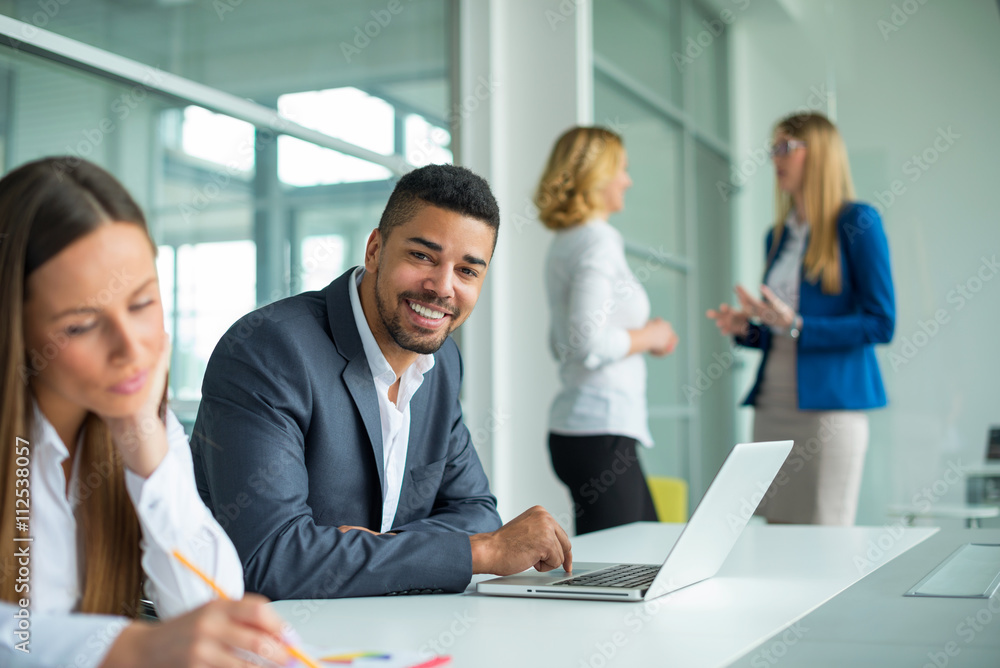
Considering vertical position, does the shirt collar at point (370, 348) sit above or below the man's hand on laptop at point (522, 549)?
above

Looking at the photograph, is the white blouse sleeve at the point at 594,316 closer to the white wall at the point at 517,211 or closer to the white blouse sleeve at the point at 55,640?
the white wall at the point at 517,211

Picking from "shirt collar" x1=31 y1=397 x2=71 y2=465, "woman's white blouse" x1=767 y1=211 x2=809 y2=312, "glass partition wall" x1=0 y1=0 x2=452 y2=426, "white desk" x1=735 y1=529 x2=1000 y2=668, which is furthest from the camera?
"woman's white blouse" x1=767 y1=211 x2=809 y2=312

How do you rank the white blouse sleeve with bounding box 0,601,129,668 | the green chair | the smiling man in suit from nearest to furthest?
the white blouse sleeve with bounding box 0,601,129,668 → the smiling man in suit → the green chair

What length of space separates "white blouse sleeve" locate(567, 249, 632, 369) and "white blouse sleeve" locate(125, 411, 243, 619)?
1851 millimetres

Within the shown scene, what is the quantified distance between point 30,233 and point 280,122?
2436 millimetres

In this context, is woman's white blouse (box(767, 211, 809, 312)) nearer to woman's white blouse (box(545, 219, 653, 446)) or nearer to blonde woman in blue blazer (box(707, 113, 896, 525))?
blonde woman in blue blazer (box(707, 113, 896, 525))

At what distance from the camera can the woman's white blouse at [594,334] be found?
9.00 feet

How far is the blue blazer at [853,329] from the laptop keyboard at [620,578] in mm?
1666

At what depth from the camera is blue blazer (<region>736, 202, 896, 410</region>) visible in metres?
2.95

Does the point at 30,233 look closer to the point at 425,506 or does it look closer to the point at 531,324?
the point at 425,506

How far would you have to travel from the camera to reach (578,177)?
288cm

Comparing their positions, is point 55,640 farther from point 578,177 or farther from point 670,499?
point 670,499

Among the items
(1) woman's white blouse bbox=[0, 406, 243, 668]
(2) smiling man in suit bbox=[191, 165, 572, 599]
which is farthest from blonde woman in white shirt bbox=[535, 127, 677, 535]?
(1) woman's white blouse bbox=[0, 406, 243, 668]

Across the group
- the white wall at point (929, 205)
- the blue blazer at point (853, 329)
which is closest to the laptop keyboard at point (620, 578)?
the blue blazer at point (853, 329)
